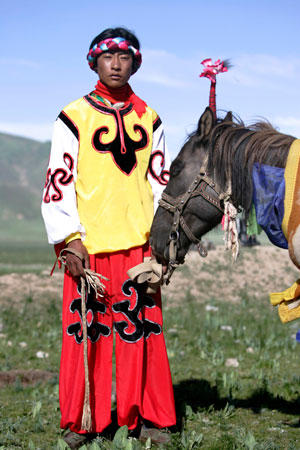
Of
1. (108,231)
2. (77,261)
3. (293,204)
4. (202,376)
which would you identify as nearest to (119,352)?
(77,261)

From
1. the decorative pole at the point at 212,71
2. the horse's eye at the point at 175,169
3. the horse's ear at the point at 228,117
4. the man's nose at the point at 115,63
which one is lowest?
the horse's eye at the point at 175,169

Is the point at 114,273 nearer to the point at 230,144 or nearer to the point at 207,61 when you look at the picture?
the point at 230,144

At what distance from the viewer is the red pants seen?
4.29 metres

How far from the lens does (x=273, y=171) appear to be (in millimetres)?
3613

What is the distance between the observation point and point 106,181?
13.9 feet

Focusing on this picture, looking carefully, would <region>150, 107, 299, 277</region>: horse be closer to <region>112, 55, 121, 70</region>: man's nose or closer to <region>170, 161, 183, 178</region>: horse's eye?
<region>170, 161, 183, 178</region>: horse's eye

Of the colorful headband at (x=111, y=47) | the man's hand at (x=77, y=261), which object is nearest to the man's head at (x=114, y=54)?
the colorful headband at (x=111, y=47)

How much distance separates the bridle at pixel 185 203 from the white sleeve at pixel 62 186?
61 cm

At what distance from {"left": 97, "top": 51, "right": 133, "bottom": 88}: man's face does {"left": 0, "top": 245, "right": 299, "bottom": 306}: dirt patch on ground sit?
22.3ft

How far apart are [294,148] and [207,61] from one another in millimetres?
911

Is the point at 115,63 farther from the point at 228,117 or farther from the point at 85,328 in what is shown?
the point at 85,328

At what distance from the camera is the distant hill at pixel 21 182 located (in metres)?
130

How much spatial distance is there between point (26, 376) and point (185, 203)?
3.63m

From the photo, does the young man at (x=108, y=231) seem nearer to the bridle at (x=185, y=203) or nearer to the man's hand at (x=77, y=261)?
the man's hand at (x=77, y=261)
